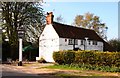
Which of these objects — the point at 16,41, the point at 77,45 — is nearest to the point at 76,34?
the point at 77,45

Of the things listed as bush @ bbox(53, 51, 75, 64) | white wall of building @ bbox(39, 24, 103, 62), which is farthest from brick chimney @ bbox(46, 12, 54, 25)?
bush @ bbox(53, 51, 75, 64)

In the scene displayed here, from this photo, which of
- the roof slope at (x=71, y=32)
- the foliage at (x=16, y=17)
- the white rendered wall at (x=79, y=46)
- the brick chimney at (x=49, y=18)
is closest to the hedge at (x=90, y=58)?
the white rendered wall at (x=79, y=46)

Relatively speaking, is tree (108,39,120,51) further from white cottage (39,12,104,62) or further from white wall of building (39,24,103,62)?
white wall of building (39,24,103,62)

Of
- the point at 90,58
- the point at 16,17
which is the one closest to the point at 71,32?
the point at 16,17

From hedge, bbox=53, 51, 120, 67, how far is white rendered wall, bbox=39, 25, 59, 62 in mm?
10566

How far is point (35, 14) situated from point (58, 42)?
6.61 metres

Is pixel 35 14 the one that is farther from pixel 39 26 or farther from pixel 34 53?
pixel 34 53

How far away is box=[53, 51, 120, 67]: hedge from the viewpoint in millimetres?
27714

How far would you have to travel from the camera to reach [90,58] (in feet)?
97.0

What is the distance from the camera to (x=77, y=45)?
48438 millimetres

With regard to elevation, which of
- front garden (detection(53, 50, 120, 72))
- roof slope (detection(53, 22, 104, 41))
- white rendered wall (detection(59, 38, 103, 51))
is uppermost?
roof slope (detection(53, 22, 104, 41))

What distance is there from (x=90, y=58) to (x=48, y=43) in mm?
16864

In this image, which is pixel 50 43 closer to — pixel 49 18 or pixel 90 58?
pixel 49 18

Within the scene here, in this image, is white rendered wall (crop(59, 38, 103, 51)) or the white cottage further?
white rendered wall (crop(59, 38, 103, 51))
